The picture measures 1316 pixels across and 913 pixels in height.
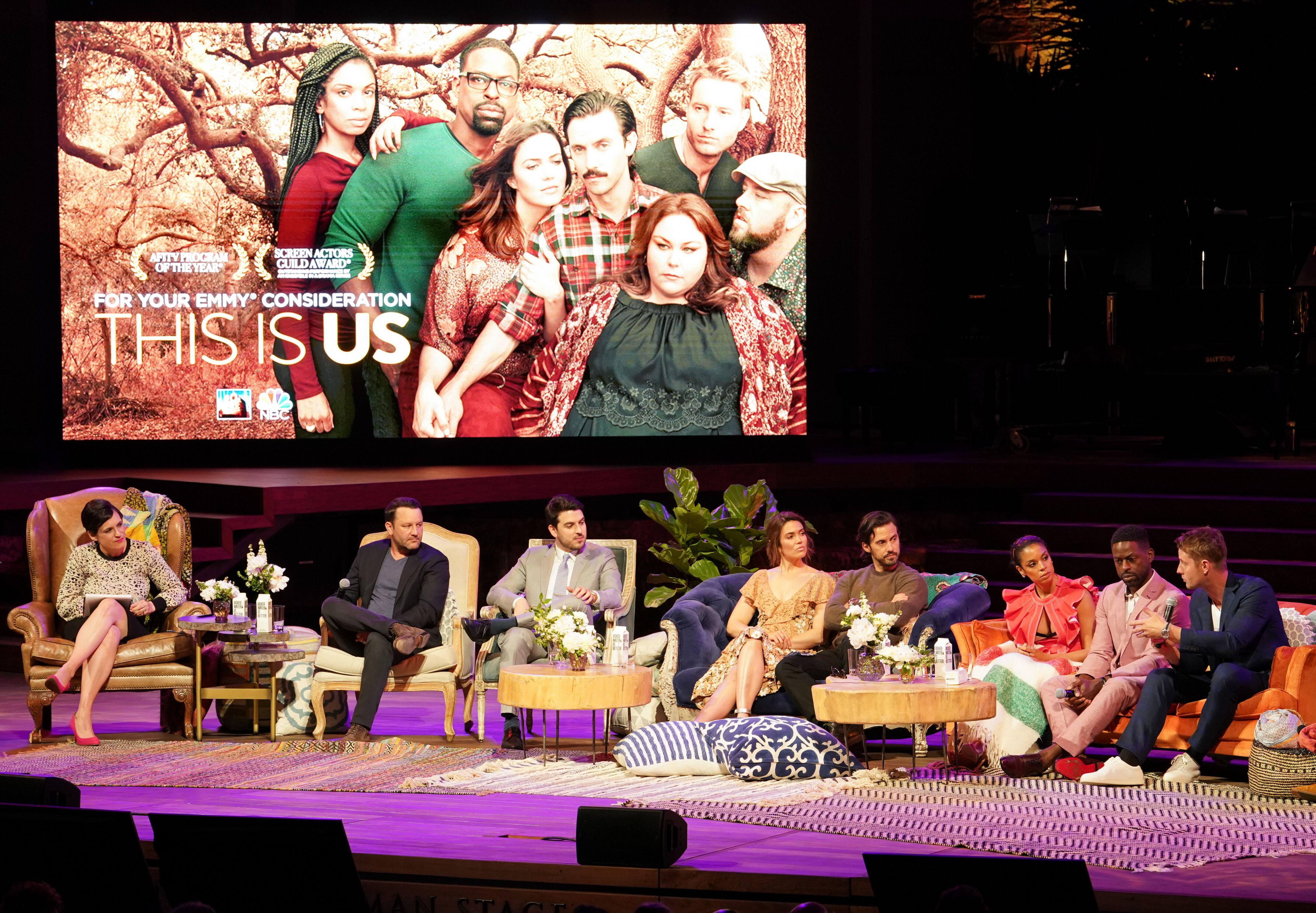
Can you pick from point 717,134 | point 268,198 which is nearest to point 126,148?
point 268,198

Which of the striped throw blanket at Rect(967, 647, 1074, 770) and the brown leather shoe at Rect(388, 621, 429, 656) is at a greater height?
the brown leather shoe at Rect(388, 621, 429, 656)

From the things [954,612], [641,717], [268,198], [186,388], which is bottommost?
[641,717]

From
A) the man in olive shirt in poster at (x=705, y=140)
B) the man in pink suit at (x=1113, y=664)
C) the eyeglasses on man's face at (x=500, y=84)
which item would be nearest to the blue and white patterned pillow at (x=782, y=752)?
the man in pink suit at (x=1113, y=664)

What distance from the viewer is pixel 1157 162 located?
1444cm

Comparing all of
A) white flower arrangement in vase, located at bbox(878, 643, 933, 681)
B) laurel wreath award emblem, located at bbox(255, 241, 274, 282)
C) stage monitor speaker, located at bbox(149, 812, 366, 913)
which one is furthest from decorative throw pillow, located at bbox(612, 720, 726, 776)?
laurel wreath award emblem, located at bbox(255, 241, 274, 282)

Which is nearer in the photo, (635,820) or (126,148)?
(635,820)

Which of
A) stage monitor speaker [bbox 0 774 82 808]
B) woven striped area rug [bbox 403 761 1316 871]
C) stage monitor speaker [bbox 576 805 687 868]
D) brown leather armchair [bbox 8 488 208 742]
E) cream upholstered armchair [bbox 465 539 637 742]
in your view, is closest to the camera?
stage monitor speaker [bbox 576 805 687 868]

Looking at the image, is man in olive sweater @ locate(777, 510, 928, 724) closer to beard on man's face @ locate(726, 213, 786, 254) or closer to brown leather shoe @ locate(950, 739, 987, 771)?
brown leather shoe @ locate(950, 739, 987, 771)

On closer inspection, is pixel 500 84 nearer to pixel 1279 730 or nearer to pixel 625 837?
pixel 1279 730

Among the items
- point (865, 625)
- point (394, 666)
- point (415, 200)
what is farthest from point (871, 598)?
point (415, 200)

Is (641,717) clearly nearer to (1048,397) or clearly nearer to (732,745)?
(732,745)

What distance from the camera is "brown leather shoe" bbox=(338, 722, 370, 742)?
736 centimetres

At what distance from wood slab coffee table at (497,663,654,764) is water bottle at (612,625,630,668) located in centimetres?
5

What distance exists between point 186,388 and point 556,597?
17.5ft
